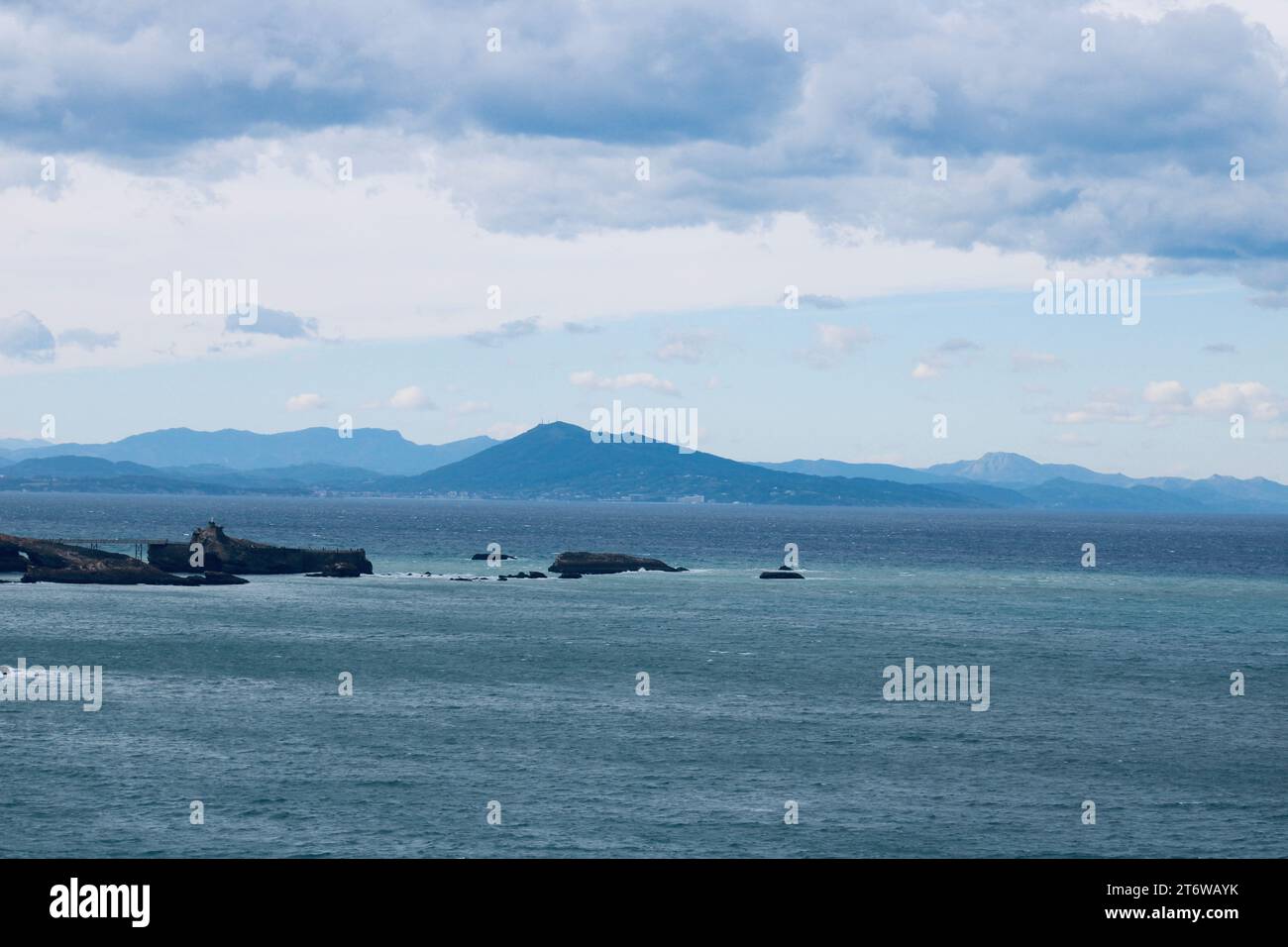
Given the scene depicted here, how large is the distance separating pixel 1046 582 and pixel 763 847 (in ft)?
416

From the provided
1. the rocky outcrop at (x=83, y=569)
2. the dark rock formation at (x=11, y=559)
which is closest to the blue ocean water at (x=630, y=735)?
the rocky outcrop at (x=83, y=569)

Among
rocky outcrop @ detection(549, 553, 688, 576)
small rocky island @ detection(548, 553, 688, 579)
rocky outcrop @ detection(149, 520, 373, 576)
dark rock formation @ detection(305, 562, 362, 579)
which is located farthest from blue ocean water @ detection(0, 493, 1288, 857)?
rocky outcrop @ detection(549, 553, 688, 576)

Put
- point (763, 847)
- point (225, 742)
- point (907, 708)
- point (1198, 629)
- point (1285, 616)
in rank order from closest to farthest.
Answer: point (763, 847)
point (225, 742)
point (907, 708)
point (1198, 629)
point (1285, 616)

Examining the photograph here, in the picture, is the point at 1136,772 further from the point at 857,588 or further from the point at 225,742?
the point at 857,588

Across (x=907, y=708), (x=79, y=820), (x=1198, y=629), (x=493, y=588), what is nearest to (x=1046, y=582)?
(x=1198, y=629)

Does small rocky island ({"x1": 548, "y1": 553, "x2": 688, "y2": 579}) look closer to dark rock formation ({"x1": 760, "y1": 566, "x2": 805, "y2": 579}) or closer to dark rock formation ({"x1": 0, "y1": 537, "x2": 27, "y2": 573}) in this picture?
dark rock formation ({"x1": 760, "y1": 566, "x2": 805, "y2": 579})

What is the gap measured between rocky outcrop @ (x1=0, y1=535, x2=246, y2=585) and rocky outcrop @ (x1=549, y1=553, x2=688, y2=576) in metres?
40.2

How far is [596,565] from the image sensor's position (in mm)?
162125

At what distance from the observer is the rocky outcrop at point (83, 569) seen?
134500mm

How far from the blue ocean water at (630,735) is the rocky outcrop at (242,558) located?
32643 mm

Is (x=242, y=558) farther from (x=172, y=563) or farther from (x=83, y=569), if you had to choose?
(x=83, y=569)

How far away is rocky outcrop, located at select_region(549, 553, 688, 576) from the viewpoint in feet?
529

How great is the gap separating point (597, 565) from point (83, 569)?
195 feet

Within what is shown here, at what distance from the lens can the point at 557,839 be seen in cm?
4122
